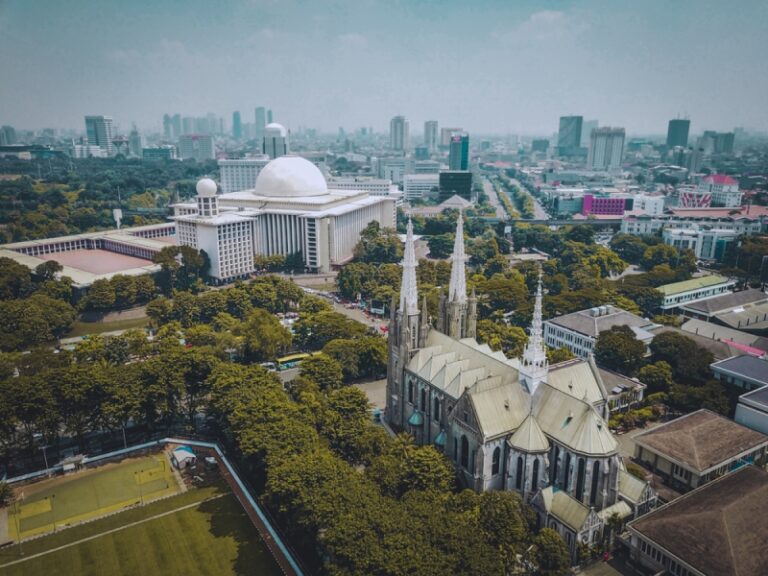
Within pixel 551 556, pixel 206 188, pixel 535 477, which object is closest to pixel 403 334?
pixel 535 477

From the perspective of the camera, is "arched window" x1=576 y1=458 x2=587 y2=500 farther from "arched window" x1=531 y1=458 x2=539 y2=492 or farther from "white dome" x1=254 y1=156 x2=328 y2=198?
"white dome" x1=254 y1=156 x2=328 y2=198

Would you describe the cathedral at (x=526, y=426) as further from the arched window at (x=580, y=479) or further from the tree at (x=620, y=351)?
the tree at (x=620, y=351)

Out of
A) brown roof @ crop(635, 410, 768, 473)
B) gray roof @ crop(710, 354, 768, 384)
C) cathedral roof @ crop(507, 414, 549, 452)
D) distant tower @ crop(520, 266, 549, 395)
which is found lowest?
brown roof @ crop(635, 410, 768, 473)

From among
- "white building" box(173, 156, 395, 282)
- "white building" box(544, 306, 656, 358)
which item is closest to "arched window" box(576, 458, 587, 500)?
"white building" box(544, 306, 656, 358)

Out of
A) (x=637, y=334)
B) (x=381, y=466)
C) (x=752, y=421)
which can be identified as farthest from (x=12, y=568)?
(x=637, y=334)

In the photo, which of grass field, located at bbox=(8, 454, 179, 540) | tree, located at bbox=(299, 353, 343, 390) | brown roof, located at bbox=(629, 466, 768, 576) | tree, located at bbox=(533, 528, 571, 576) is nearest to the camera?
brown roof, located at bbox=(629, 466, 768, 576)

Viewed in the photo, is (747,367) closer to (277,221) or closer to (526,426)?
(526,426)
